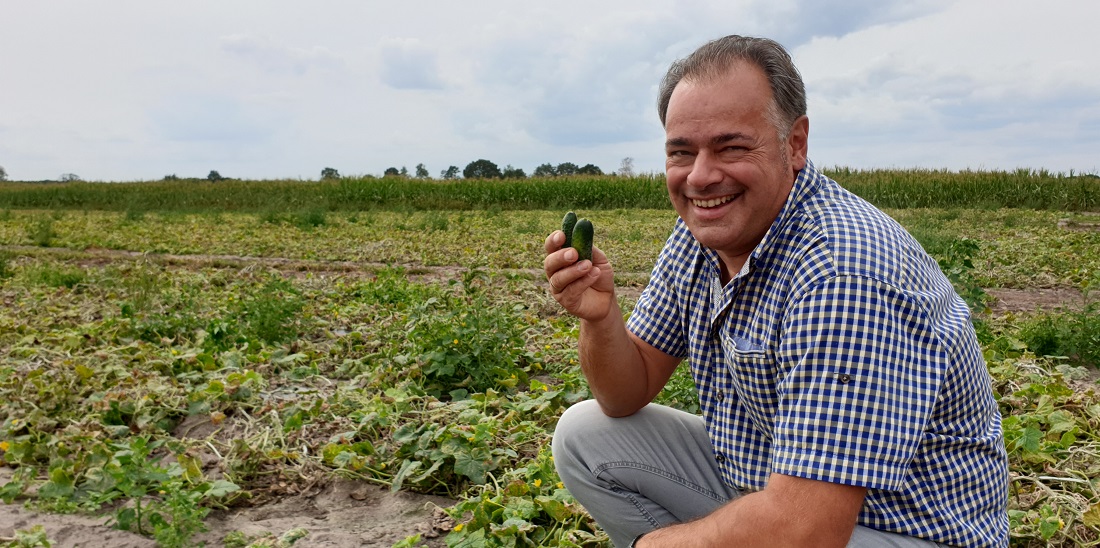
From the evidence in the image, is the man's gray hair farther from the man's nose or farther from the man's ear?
the man's nose

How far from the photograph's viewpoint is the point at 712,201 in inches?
84.0

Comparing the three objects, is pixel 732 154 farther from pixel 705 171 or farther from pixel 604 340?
pixel 604 340

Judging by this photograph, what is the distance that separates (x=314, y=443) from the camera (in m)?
3.79

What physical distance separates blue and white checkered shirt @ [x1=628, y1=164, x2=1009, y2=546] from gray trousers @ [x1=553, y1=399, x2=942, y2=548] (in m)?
0.19

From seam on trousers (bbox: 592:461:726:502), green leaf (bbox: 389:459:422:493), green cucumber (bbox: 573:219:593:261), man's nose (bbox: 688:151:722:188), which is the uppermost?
man's nose (bbox: 688:151:722:188)

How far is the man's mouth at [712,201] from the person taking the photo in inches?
83.3

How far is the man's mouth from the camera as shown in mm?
2115

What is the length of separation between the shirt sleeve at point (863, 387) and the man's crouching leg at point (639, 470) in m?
0.79

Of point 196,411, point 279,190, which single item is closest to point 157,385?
point 196,411

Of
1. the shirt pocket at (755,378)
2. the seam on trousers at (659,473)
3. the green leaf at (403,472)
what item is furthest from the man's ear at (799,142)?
the green leaf at (403,472)

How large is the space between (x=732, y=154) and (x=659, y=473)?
1.02 metres

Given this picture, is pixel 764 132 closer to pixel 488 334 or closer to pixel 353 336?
pixel 488 334

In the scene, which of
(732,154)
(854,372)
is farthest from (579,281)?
(854,372)

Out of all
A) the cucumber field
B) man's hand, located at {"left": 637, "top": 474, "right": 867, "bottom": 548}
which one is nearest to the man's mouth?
man's hand, located at {"left": 637, "top": 474, "right": 867, "bottom": 548}
